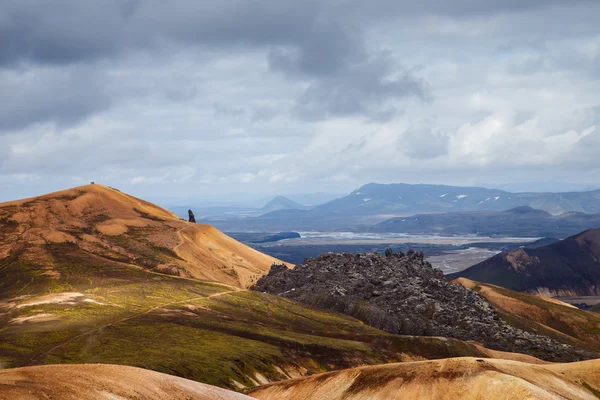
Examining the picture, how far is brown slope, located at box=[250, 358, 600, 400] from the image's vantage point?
224ft

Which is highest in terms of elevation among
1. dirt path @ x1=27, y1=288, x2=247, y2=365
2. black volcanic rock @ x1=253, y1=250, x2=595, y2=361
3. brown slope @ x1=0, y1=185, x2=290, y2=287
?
brown slope @ x1=0, y1=185, x2=290, y2=287

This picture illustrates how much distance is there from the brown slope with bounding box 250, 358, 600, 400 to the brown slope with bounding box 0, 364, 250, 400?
1922 centimetres

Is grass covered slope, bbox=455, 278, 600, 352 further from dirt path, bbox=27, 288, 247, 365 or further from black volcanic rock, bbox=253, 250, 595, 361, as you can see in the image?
dirt path, bbox=27, 288, 247, 365

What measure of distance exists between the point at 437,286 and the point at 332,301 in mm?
34343

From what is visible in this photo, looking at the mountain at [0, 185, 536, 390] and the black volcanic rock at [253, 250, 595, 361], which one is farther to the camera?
the black volcanic rock at [253, 250, 595, 361]

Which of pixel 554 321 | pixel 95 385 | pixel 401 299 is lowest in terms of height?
pixel 554 321

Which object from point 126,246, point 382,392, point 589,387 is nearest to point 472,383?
point 382,392

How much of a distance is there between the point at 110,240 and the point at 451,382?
130 m

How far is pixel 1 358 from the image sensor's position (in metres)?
86.1

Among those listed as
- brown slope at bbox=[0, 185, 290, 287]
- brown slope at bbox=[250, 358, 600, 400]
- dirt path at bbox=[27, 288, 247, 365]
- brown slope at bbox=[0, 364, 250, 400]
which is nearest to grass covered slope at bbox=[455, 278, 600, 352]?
brown slope at bbox=[0, 185, 290, 287]

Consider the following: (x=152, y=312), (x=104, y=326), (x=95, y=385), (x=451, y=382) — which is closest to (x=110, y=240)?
(x=152, y=312)

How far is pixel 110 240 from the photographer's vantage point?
180 meters

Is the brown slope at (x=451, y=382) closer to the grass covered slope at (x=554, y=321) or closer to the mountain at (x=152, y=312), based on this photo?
the mountain at (x=152, y=312)

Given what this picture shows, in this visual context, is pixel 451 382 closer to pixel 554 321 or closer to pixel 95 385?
pixel 95 385
